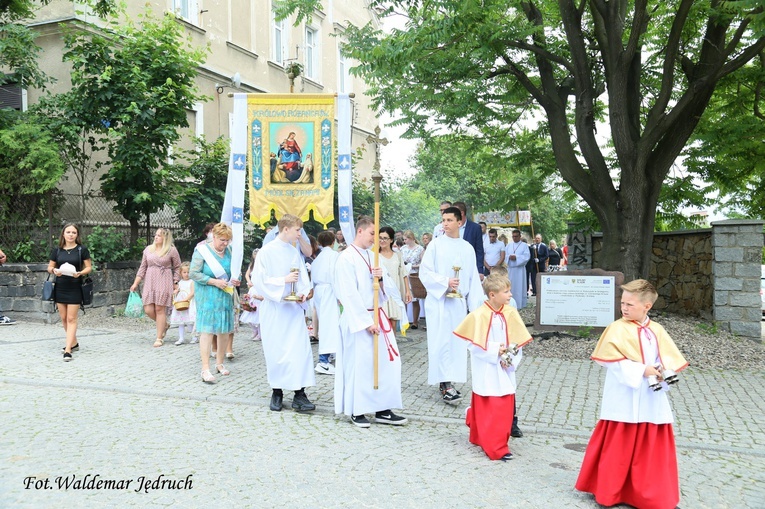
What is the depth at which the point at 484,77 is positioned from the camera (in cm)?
1155

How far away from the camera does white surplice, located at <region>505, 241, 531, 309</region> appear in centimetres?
1688

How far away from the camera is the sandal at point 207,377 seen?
25.9 ft

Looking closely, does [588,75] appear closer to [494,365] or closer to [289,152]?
[289,152]

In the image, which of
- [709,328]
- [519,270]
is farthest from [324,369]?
[519,270]

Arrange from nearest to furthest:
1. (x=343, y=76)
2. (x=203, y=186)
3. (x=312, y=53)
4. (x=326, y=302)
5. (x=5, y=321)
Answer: (x=326, y=302) < (x=5, y=321) < (x=203, y=186) < (x=312, y=53) < (x=343, y=76)

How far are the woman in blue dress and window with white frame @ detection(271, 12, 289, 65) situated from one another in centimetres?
1521

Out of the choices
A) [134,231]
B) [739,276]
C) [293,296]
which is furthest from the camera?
[134,231]

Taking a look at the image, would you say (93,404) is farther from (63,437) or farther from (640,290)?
(640,290)

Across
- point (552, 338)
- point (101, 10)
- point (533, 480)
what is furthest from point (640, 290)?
point (101, 10)

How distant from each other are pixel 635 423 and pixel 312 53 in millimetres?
22167

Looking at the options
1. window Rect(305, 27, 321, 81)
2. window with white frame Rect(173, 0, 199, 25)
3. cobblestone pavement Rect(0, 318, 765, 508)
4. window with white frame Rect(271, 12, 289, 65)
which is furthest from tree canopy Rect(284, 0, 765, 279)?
window Rect(305, 27, 321, 81)

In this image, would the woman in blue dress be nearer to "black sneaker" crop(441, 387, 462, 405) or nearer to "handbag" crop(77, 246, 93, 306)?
"handbag" crop(77, 246, 93, 306)

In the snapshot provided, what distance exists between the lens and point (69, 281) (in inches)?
370

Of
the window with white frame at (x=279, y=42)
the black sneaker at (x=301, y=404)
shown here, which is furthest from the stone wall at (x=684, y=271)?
the window with white frame at (x=279, y=42)
